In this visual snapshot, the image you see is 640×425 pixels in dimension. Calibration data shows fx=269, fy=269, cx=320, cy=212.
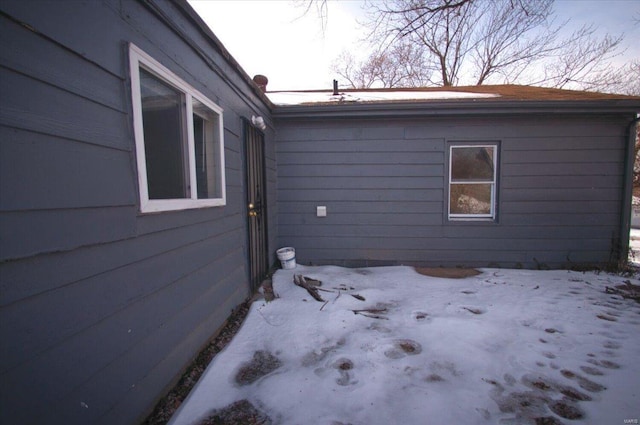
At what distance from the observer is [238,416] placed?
1.60 metres

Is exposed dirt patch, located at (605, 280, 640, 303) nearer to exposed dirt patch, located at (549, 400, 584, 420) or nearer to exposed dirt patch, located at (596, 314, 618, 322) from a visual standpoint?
exposed dirt patch, located at (596, 314, 618, 322)

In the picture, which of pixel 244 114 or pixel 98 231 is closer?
pixel 98 231

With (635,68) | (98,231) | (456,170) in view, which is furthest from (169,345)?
(635,68)

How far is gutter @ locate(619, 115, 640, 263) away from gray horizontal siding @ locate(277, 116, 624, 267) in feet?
0.24

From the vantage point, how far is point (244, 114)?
329 centimetres

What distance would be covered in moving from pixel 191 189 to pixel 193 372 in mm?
1381

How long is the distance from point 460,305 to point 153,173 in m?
3.26

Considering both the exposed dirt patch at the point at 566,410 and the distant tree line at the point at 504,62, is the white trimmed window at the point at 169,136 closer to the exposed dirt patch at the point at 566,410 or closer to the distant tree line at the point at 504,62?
the exposed dirt patch at the point at 566,410

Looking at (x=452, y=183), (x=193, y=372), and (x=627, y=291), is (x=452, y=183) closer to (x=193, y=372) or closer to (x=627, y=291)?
(x=627, y=291)

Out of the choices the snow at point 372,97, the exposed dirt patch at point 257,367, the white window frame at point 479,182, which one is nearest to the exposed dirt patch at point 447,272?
the white window frame at point 479,182

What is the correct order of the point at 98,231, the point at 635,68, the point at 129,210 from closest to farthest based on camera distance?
the point at 98,231 → the point at 129,210 → the point at 635,68

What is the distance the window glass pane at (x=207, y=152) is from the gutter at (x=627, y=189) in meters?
6.17

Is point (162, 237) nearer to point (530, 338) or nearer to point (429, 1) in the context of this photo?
point (530, 338)

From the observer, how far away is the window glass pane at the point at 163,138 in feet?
5.69
